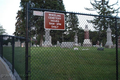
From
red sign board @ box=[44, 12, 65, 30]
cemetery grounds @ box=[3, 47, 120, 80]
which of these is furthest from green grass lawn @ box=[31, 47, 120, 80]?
red sign board @ box=[44, 12, 65, 30]

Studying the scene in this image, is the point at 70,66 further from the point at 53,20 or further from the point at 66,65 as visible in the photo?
the point at 53,20

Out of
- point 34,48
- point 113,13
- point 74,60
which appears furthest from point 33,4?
point 34,48

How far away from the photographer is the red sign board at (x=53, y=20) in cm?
287

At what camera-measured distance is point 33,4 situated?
25.9 meters

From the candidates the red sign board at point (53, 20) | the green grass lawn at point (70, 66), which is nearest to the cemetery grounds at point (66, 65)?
the green grass lawn at point (70, 66)

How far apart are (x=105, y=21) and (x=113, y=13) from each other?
46.8 ft

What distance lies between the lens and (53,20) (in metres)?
2.92

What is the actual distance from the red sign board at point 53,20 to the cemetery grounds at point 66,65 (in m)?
0.83

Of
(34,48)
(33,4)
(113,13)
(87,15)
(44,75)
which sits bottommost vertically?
(44,75)

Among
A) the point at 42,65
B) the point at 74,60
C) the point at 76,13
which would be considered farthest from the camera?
the point at 74,60

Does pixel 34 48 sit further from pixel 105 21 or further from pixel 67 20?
pixel 105 21

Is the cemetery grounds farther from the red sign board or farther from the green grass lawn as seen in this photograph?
the red sign board

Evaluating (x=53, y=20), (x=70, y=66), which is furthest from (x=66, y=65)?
(x=53, y=20)

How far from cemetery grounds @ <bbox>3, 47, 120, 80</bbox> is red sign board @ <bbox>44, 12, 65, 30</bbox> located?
0.83 metres
